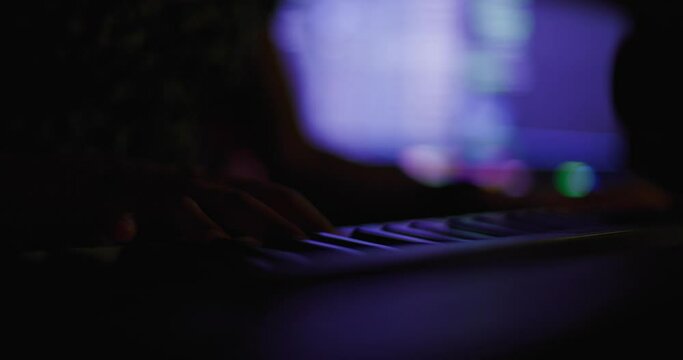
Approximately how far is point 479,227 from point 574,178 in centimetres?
145

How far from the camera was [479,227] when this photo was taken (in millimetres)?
419

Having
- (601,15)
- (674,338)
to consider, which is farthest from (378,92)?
(674,338)

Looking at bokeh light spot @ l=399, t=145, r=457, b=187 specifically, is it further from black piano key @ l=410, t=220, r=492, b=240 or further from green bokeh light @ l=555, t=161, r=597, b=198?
black piano key @ l=410, t=220, r=492, b=240

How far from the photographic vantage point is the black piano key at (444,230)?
362 mm

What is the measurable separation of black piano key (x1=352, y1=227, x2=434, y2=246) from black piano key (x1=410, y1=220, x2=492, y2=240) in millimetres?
36

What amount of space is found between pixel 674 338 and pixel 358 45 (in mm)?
1092

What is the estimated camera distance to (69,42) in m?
0.74

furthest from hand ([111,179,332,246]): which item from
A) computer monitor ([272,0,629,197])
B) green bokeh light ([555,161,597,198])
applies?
green bokeh light ([555,161,597,198])

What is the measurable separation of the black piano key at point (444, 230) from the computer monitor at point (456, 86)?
2.86ft

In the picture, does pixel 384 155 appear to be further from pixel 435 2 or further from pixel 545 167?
pixel 545 167

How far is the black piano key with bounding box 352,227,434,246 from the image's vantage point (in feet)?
1.05

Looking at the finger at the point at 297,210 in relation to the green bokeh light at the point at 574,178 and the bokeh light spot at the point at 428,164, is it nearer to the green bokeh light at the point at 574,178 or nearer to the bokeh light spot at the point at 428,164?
the bokeh light spot at the point at 428,164

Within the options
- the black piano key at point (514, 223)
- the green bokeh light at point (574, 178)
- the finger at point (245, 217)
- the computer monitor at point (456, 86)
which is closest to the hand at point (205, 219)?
the finger at point (245, 217)

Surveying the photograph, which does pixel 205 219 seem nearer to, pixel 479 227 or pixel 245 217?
pixel 245 217
